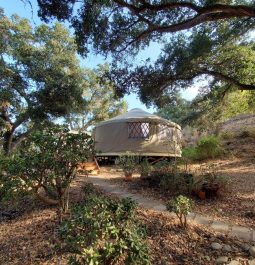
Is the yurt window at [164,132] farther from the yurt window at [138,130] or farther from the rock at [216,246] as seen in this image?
the rock at [216,246]

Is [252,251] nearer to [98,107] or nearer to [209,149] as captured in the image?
[209,149]

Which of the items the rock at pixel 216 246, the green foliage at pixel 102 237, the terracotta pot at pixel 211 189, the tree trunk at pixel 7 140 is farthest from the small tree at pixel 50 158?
the tree trunk at pixel 7 140

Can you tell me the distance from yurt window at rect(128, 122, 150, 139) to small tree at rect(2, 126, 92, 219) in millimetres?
7455

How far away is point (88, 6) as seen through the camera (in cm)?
440

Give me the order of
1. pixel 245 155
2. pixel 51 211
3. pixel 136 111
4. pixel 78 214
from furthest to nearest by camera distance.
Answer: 1. pixel 136 111
2. pixel 245 155
3. pixel 51 211
4. pixel 78 214

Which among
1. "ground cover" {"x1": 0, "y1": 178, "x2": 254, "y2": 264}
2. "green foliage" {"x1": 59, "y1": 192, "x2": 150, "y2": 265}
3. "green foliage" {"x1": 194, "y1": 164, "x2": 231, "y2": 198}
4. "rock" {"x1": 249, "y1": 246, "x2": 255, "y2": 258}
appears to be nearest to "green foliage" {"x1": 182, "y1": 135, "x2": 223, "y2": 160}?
"green foliage" {"x1": 194, "y1": 164, "x2": 231, "y2": 198}

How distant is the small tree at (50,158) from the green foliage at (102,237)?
1.24 m

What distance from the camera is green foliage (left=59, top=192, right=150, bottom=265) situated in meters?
1.71

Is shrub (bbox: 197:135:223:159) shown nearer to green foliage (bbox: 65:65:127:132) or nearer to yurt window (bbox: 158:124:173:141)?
yurt window (bbox: 158:124:173:141)

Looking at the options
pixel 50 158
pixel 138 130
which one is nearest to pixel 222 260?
pixel 50 158

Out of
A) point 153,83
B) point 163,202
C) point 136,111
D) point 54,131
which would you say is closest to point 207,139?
point 136,111

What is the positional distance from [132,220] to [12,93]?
905 cm

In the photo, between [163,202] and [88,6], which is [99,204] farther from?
[88,6]

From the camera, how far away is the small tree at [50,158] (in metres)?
2.92
